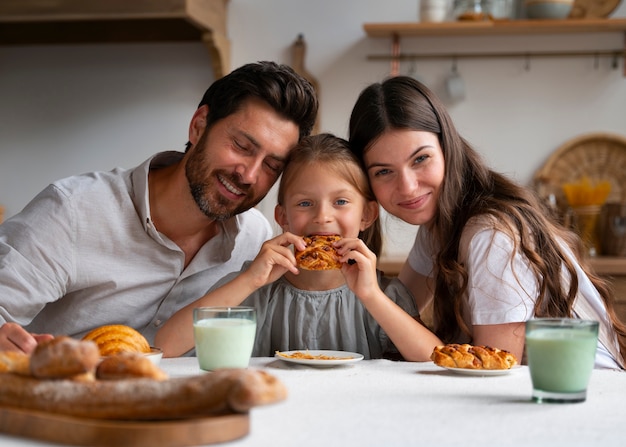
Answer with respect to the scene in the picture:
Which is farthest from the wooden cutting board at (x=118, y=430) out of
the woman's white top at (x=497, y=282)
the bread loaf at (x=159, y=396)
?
the woman's white top at (x=497, y=282)

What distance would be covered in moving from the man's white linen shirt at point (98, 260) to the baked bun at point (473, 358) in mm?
893

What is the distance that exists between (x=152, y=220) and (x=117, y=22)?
1676mm

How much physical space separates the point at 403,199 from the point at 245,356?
69cm

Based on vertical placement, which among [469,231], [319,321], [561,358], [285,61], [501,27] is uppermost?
[501,27]

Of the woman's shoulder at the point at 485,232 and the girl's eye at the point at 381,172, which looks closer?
the woman's shoulder at the point at 485,232

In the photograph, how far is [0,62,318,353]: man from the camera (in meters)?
1.97

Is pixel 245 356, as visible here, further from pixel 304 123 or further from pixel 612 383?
pixel 304 123

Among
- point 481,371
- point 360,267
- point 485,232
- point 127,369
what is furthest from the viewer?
point 485,232

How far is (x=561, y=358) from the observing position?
108cm

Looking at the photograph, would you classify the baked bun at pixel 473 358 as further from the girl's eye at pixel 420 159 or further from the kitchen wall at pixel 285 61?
the kitchen wall at pixel 285 61

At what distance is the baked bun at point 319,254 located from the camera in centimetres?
168

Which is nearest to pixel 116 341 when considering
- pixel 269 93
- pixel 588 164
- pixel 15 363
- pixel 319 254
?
pixel 15 363

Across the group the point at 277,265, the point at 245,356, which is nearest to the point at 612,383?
the point at 245,356

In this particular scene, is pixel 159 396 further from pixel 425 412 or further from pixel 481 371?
pixel 481 371
